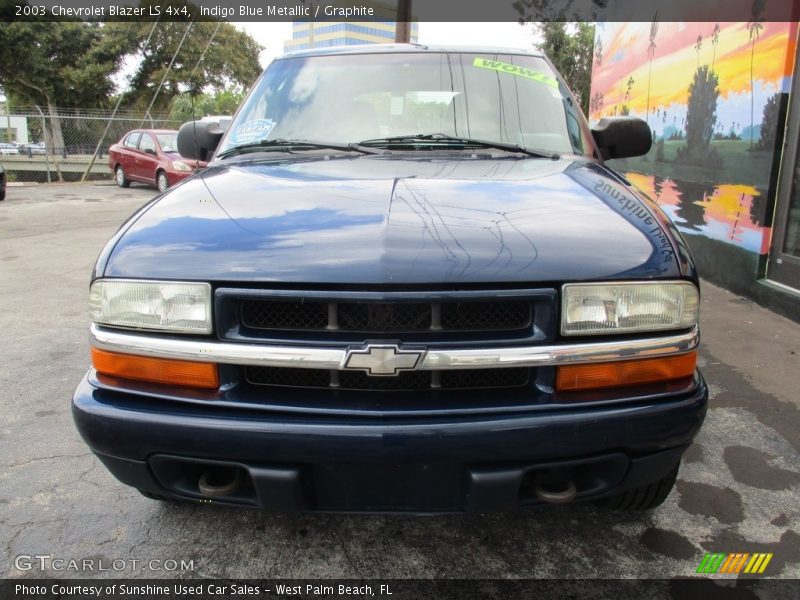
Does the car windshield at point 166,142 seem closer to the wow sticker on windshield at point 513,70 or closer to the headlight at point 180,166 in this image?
the headlight at point 180,166

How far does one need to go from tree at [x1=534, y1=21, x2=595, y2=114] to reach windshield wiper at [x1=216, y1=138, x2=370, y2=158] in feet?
59.2

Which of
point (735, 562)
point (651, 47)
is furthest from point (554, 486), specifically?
point (651, 47)

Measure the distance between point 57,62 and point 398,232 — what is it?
36596mm

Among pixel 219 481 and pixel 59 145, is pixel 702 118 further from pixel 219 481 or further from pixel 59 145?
pixel 59 145

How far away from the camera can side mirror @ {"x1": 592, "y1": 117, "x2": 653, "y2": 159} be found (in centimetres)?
308

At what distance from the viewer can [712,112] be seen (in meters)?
6.09

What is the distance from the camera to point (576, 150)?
2.75 m

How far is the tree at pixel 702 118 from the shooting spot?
607 centimetres

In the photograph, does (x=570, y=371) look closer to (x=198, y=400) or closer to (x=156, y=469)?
(x=198, y=400)

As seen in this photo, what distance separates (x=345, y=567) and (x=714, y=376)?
9.13ft

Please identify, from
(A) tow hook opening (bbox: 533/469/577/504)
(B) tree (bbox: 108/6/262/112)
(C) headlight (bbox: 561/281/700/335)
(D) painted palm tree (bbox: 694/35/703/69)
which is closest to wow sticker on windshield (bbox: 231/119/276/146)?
(C) headlight (bbox: 561/281/700/335)

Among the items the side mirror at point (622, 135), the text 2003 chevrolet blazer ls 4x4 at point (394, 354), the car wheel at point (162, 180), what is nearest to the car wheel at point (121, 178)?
the car wheel at point (162, 180)

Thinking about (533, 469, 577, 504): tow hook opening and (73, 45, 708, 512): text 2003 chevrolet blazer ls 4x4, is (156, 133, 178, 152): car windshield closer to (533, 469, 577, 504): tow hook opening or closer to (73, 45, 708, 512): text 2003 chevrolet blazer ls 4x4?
(73, 45, 708, 512): text 2003 chevrolet blazer ls 4x4

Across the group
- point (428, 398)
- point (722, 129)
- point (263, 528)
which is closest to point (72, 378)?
point (263, 528)
